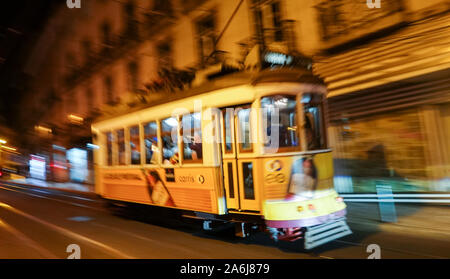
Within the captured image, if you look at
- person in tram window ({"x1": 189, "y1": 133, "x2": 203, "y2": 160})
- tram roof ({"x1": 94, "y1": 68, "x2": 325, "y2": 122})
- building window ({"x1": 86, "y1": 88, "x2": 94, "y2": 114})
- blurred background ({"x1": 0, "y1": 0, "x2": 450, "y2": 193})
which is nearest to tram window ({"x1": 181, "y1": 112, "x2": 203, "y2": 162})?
person in tram window ({"x1": 189, "y1": 133, "x2": 203, "y2": 160})

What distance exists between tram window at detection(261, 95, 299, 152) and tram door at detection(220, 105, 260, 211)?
305 millimetres

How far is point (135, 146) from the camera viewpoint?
294 inches

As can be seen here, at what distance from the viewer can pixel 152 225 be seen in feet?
25.6

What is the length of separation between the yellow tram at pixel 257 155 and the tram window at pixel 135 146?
46.6 inches

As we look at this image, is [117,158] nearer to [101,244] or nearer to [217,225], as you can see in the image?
[101,244]

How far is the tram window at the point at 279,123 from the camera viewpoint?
5309 mm

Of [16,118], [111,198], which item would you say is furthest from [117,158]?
[16,118]

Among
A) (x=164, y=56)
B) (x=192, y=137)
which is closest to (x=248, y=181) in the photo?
(x=192, y=137)

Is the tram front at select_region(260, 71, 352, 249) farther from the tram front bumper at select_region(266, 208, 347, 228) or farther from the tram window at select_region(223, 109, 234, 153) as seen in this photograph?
the tram window at select_region(223, 109, 234, 153)

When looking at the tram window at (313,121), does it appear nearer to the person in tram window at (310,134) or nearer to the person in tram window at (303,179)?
the person in tram window at (310,134)

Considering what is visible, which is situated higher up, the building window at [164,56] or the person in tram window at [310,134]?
the building window at [164,56]

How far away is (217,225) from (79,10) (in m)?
23.0
